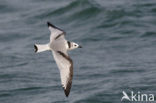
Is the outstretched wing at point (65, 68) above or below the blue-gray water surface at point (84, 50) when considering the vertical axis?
above

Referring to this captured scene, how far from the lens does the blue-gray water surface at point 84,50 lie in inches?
735

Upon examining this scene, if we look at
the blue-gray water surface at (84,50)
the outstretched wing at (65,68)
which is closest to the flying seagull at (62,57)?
the outstretched wing at (65,68)

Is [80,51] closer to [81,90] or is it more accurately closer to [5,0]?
[81,90]

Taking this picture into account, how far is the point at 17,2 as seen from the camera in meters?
26.3

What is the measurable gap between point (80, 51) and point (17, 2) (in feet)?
18.4

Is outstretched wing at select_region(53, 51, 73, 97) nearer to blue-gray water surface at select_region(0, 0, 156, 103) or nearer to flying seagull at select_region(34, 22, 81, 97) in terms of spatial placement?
flying seagull at select_region(34, 22, 81, 97)

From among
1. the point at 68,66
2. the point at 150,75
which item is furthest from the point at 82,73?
the point at 68,66

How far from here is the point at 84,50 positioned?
843 inches

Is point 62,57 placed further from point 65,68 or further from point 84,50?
point 84,50

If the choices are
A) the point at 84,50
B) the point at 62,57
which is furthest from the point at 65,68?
the point at 84,50

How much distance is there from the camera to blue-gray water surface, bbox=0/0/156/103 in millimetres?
18672

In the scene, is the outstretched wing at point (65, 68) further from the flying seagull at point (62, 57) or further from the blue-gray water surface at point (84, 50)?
the blue-gray water surface at point (84, 50)

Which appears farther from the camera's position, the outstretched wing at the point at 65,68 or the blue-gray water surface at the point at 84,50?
the blue-gray water surface at the point at 84,50

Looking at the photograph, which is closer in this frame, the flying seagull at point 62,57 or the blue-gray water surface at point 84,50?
the flying seagull at point 62,57
